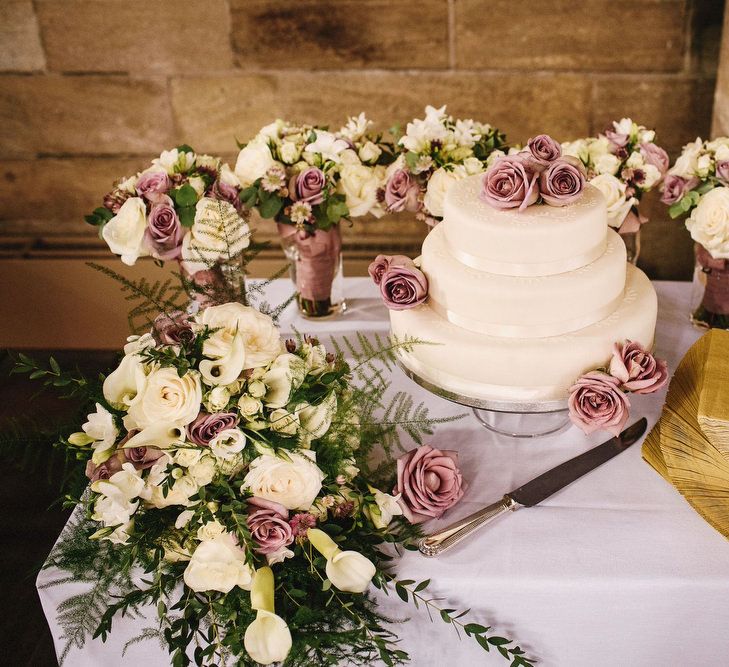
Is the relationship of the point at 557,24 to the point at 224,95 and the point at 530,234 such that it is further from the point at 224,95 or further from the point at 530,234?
the point at 530,234

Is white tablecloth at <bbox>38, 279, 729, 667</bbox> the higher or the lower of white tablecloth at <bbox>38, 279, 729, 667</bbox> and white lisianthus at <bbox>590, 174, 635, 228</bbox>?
the lower

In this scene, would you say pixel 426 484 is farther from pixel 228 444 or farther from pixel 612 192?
pixel 612 192

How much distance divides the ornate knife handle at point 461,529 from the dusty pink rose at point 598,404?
19 cm

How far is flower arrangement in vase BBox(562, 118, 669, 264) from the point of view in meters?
1.69

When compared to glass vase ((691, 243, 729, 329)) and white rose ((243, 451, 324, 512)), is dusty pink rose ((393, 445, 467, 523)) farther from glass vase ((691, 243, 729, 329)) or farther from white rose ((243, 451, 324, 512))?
glass vase ((691, 243, 729, 329))

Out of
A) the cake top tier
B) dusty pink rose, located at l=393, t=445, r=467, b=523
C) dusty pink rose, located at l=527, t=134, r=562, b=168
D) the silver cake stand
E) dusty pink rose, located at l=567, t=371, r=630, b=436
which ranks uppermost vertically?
dusty pink rose, located at l=527, t=134, r=562, b=168

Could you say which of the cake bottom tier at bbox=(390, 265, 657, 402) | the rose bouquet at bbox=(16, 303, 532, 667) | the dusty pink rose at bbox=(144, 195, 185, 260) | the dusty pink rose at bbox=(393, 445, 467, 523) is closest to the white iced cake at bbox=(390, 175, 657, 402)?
the cake bottom tier at bbox=(390, 265, 657, 402)

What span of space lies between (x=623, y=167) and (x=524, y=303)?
0.69m

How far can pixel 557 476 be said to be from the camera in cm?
134

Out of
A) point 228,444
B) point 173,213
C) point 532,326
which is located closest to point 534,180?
point 532,326

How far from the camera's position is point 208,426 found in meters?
1.07

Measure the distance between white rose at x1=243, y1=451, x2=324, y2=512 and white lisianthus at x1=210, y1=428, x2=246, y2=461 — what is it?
3cm

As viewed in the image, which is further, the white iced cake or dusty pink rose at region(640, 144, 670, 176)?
dusty pink rose at region(640, 144, 670, 176)

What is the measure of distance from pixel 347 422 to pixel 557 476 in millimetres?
415
